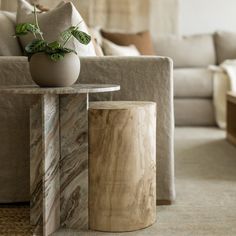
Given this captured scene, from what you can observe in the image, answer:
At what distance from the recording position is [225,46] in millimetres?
5676

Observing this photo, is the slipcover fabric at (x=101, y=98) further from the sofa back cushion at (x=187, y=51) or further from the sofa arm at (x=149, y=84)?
the sofa back cushion at (x=187, y=51)

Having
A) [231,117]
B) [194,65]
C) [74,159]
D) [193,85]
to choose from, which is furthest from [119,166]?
[194,65]

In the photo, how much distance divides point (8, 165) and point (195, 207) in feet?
2.76

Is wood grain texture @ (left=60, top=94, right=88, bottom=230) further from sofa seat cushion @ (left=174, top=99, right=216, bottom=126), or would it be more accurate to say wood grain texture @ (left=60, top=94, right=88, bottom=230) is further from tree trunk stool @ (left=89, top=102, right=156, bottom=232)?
sofa seat cushion @ (left=174, top=99, right=216, bottom=126)

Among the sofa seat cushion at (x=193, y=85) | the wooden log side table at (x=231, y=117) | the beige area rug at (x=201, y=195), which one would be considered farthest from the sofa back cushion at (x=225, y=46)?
the beige area rug at (x=201, y=195)

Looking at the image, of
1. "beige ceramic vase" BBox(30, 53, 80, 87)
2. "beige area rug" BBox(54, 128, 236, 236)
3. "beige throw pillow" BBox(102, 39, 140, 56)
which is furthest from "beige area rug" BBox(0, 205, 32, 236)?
"beige throw pillow" BBox(102, 39, 140, 56)

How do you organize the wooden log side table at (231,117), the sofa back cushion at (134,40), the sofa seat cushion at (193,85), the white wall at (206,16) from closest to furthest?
the wooden log side table at (231,117) < the sofa seat cushion at (193,85) < the sofa back cushion at (134,40) < the white wall at (206,16)

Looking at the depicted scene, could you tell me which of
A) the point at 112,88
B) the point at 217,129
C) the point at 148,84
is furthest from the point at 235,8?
the point at 112,88

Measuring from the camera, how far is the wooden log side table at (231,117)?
405cm

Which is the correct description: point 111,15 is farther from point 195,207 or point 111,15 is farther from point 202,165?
point 195,207

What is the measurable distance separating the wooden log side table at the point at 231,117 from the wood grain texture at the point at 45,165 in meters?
2.26

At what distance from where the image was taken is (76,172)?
204 centimetres

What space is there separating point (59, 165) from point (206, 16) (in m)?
4.44

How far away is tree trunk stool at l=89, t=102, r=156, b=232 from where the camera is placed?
1979mm
